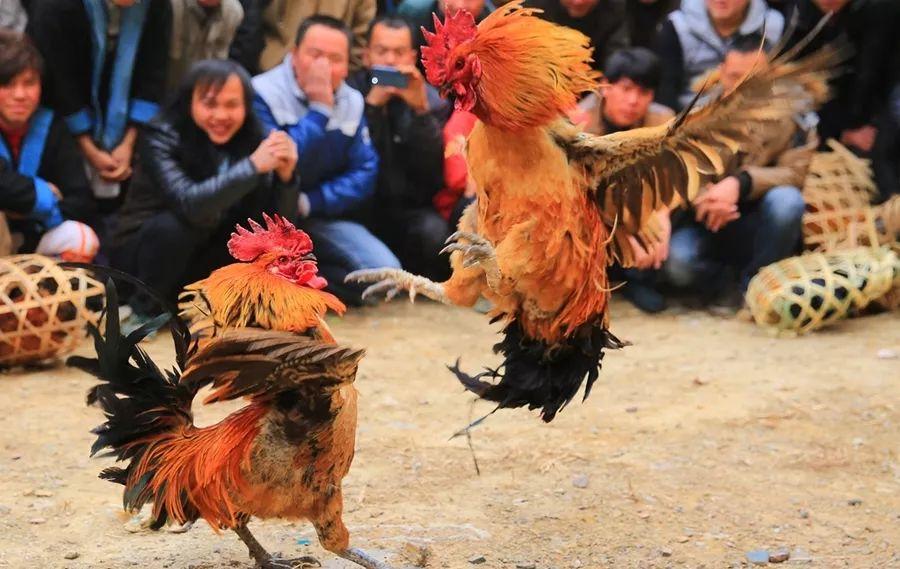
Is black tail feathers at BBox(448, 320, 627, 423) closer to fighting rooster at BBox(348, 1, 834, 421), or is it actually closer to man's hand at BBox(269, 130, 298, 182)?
fighting rooster at BBox(348, 1, 834, 421)

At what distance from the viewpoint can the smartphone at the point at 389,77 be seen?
20.9 feet

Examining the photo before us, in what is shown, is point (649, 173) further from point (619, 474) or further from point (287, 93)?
point (287, 93)

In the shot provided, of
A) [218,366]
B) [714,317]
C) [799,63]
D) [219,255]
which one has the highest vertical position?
[799,63]

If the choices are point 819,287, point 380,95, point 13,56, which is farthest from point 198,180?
point 819,287

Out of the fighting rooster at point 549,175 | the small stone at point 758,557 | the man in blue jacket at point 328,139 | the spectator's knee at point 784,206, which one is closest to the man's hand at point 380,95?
the man in blue jacket at point 328,139

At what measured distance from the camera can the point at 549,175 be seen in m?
3.32

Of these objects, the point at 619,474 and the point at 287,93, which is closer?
the point at 619,474

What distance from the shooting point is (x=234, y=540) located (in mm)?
3809

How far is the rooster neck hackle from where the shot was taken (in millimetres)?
3184

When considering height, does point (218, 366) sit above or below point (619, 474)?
above

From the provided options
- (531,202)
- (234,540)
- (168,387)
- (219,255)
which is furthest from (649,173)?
(219,255)

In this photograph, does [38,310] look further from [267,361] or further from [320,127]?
[267,361]

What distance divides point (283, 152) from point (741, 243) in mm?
2820

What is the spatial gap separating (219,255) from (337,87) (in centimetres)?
114
